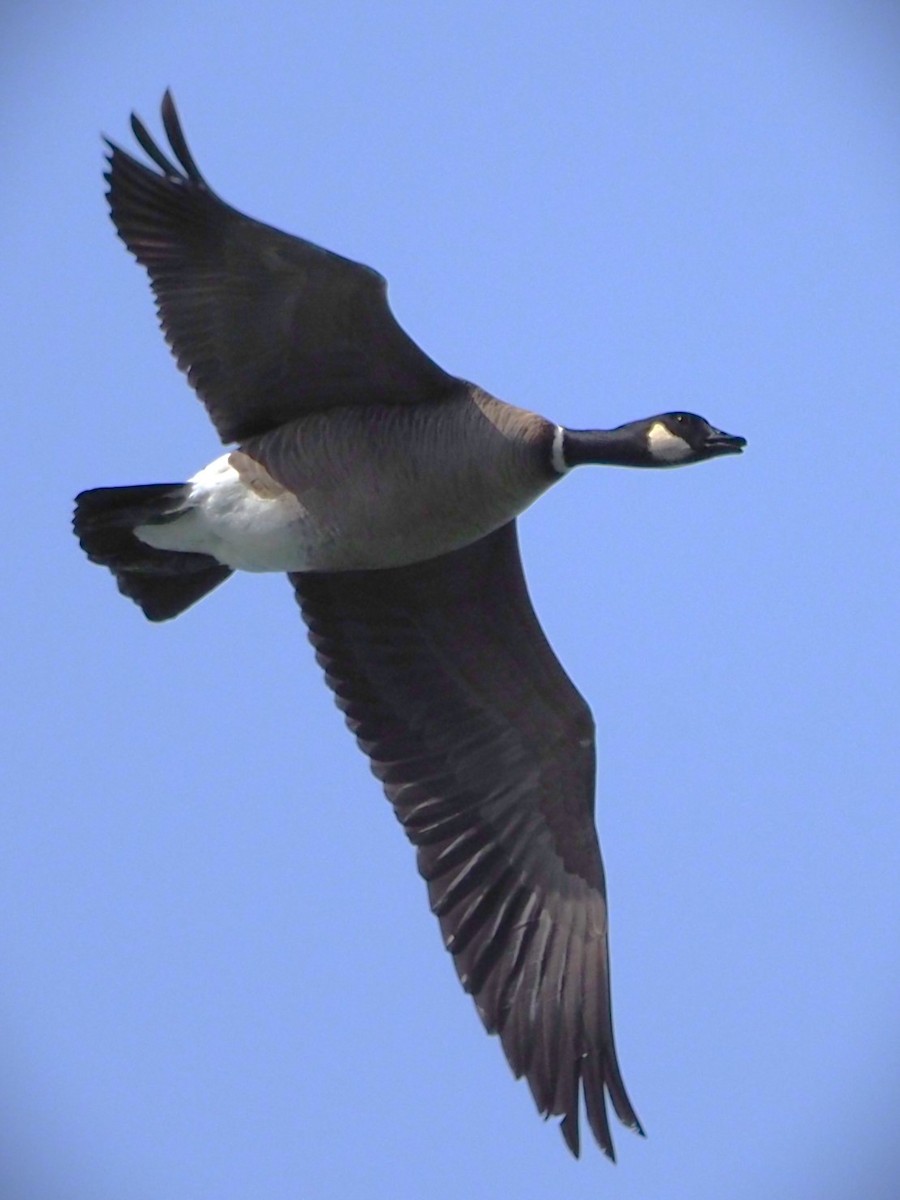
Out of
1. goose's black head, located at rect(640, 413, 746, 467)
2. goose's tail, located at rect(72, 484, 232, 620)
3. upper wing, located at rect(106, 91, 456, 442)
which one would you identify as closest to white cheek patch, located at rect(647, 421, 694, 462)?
goose's black head, located at rect(640, 413, 746, 467)

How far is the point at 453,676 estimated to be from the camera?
9789 millimetres

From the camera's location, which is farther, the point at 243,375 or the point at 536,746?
the point at 536,746

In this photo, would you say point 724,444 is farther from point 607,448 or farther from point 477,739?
point 477,739

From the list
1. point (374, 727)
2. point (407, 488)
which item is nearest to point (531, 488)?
point (407, 488)

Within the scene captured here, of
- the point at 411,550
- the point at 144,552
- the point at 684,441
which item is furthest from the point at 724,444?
the point at 144,552

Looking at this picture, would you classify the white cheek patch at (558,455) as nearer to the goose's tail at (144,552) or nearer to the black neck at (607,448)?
the black neck at (607,448)

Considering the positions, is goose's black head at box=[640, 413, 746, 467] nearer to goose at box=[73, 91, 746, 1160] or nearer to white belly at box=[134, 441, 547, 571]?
goose at box=[73, 91, 746, 1160]

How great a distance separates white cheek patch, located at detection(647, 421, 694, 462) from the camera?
352 inches

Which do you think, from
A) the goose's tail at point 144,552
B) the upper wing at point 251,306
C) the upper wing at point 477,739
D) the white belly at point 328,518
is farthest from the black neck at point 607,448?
the goose's tail at point 144,552

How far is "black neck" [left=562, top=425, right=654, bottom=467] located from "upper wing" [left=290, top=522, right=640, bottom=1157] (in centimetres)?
83

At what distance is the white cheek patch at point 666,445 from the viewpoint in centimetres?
895

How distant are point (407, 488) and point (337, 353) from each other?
0.75 metres

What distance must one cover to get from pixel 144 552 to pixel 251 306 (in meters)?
1.40

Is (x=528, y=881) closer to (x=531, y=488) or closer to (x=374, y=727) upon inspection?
(x=374, y=727)
